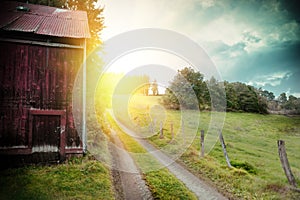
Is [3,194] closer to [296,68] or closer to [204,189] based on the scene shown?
[204,189]

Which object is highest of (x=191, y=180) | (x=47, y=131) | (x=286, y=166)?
(x=47, y=131)

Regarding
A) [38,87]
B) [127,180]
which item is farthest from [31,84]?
[127,180]

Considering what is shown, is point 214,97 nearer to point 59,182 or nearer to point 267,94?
point 267,94

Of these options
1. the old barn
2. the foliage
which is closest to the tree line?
the foliage

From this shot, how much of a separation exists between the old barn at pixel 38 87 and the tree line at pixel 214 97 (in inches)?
982

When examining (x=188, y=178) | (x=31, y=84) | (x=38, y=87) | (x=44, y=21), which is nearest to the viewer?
(x=188, y=178)

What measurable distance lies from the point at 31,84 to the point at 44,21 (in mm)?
4071

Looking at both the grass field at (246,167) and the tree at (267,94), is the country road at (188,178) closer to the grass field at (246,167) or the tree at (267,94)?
the grass field at (246,167)

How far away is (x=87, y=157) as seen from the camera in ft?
35.3

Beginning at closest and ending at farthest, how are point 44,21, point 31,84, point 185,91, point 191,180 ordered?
point 191,180, point 31,84, point 44,21, point 185,91

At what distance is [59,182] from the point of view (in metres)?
7.96

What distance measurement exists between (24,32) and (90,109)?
627 cm

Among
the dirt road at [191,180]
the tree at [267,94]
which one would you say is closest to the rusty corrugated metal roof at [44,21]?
the dirt road at [191,180]

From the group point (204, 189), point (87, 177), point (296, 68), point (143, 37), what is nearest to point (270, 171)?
point (204, 189)
